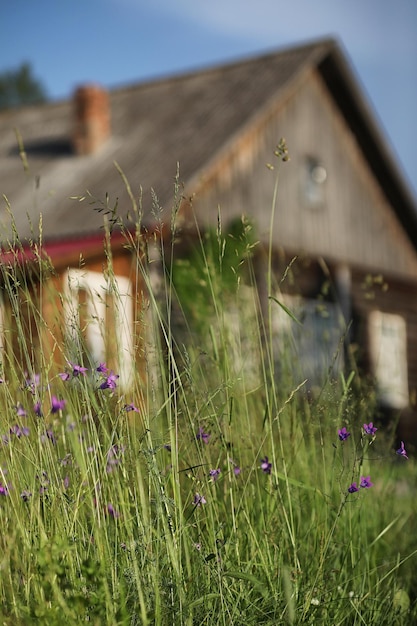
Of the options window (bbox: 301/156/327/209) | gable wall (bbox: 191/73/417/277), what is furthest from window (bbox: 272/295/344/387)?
window (bbox: 301/156/327/209)

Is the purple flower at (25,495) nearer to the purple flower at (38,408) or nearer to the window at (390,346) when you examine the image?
the purple flower at (38,408)

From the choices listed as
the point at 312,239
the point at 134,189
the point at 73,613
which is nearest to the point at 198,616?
the point at 73,613

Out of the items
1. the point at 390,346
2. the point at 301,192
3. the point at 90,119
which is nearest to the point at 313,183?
the point at 301,192

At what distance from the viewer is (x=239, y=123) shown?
12.0 m

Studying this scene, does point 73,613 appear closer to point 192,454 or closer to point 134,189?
point 192,454

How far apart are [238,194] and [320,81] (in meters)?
3.28

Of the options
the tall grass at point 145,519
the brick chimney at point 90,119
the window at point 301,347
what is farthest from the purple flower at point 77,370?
the brick chimney at point 90,119

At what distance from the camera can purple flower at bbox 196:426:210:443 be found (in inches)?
87.6

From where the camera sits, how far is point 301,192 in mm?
13469

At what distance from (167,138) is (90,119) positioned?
1.49 meters

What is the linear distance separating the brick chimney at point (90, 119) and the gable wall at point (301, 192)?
2.57 metres

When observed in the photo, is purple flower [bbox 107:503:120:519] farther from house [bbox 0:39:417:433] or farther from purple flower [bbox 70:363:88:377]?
house [bbox 0:39:417:433]

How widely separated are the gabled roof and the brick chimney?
7.7 inches

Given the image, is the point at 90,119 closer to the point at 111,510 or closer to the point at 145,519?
the point at 111,510
